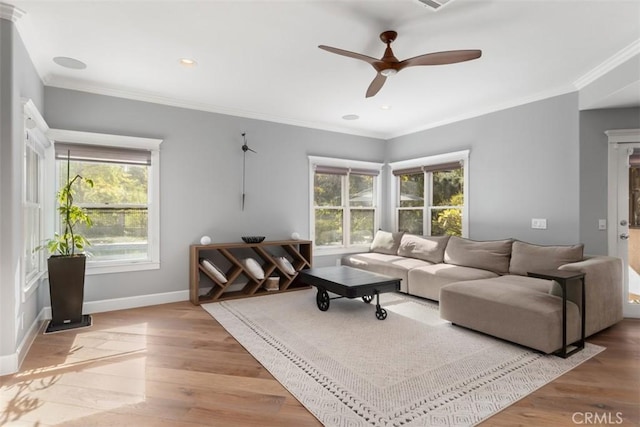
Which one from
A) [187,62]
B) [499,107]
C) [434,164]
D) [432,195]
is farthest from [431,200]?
[187,62]

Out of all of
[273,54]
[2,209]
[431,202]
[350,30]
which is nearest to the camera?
[2,209]

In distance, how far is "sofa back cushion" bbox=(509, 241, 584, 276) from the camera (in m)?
3.58

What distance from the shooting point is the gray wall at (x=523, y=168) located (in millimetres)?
3984

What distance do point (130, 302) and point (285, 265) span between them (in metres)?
1.99

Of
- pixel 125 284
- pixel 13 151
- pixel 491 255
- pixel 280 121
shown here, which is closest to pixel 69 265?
pixel 125 284

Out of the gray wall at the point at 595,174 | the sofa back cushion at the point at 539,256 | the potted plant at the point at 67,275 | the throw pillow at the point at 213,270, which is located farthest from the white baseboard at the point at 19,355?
the gray wall at the point at 595,174

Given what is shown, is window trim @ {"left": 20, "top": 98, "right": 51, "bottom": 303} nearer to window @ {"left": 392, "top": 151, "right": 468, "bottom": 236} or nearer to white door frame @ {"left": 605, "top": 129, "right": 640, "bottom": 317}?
window @ {"left": 392, "top": 151, "right": 468, "bottom": 236}

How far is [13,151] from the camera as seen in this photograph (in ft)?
8.49

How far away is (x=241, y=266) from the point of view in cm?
459

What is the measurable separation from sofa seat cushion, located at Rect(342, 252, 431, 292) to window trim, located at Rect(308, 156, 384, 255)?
0.27 meters

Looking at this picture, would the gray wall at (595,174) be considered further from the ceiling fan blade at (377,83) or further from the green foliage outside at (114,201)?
the green foliage outside at (114,201)

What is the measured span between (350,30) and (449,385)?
2749mm

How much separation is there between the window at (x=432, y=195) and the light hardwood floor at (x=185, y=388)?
97.8 inches

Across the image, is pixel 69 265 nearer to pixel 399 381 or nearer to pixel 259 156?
pixel 259 156
